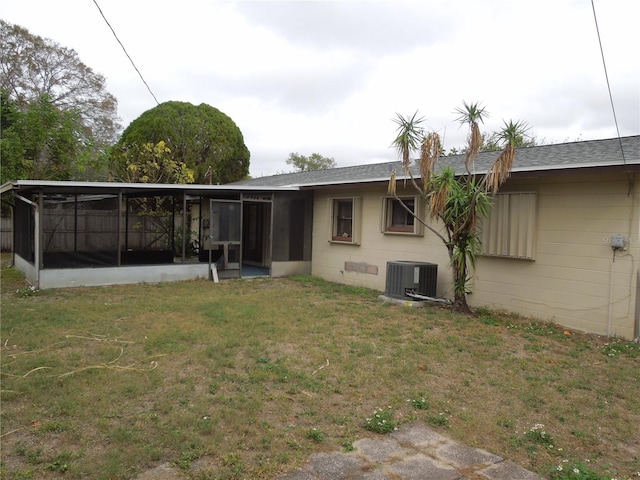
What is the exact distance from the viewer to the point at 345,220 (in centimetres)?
1145

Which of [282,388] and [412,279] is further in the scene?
[412,279]

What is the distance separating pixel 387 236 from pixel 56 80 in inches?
796

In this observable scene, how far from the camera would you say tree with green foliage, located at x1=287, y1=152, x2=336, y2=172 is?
39.1 meters

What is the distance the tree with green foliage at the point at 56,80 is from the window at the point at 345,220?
38.9ft

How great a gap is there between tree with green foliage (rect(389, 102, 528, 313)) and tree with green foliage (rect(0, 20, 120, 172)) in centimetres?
1520

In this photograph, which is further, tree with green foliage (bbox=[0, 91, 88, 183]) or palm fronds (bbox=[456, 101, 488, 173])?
tree with green foliage (bbox=[0, 91, 88, 183])

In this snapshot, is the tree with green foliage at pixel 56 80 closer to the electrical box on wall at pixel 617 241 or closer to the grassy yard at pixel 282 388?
the grassy yard at pixel 282 388

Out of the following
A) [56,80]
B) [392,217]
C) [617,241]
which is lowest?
[617,241]

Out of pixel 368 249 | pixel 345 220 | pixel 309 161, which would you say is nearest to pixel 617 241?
pixel 368 249

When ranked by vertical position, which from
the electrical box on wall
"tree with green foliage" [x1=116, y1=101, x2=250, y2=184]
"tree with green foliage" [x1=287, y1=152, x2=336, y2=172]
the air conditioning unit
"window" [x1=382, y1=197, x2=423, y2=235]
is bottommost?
the air conditioning unit

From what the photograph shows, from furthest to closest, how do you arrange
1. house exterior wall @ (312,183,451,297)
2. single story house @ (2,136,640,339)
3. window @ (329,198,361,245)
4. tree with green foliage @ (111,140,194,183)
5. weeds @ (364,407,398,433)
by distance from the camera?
1. tree with green foliage @ (111,140,194,183)
2. window @ (329,198,361,245)
3. house exterior wall @ (312,183,451,297)
4. single story house @ (2,136,640,339)
5. weeds @ (364,407,398,433)

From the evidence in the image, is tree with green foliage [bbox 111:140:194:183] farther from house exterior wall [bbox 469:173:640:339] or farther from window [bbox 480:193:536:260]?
house exterior wall [bbox 469:173:640:339]

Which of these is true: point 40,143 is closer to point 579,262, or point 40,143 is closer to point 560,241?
point 560,241

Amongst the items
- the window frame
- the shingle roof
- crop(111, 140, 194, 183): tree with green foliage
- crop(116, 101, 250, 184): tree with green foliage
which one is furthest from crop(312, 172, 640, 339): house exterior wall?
crop(116, 101, 250, 184): tree with green foliage
